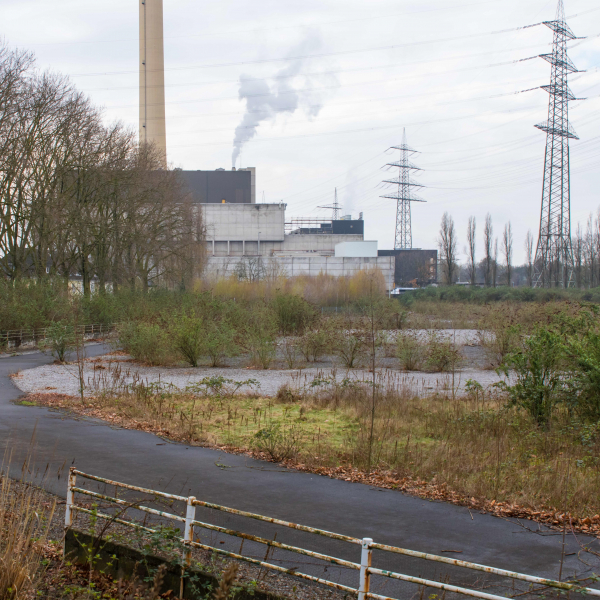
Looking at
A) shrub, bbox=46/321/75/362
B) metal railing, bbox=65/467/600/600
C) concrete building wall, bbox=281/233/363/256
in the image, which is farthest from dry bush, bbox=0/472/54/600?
concrete building wall, bbox=281/233/363/256

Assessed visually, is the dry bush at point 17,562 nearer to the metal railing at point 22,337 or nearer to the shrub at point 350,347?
the shrub at point 350,347

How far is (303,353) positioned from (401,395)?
9.02 m

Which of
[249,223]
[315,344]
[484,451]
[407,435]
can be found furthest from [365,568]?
[249,223]

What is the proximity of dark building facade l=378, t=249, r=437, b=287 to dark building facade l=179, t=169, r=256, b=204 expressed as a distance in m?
22.7

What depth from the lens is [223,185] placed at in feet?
278

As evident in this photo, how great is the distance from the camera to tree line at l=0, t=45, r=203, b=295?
1125 inches

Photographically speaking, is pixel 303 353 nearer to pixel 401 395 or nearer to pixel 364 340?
pixel 364 340

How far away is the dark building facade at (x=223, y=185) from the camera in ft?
277

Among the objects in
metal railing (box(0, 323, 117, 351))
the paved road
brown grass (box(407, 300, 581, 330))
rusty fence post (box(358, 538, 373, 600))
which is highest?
brown grass (box(407, 300, 581, 330))

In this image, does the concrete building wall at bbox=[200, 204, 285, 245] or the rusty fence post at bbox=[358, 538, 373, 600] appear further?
the concrete building wall at bbox=[200, 204, 285, 245]

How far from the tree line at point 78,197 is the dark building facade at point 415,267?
50379mm

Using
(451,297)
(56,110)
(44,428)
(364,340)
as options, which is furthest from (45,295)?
(451,297)

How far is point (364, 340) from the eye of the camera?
21.3 m

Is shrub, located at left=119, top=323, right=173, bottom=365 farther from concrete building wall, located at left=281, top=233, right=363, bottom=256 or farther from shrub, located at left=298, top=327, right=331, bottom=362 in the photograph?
concrete building wall, located at left=281, top=233, right=363, bottom=256
